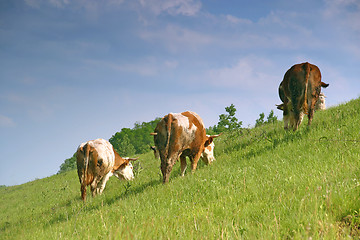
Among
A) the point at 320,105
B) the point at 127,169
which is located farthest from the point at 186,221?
the point at 320,105

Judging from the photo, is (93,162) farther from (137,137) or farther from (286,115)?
(137,137)

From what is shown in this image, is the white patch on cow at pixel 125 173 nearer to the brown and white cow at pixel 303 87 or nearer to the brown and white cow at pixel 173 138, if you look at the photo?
the brown and white cow at pixel 173 138

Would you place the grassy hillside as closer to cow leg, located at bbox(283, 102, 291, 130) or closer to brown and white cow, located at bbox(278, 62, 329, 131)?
brown and white cow, located at bbox(278, 62, 329, 131)

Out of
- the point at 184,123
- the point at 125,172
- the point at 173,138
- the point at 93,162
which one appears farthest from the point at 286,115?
the point at 125,172

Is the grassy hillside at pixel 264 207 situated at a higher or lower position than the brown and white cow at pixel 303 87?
lower

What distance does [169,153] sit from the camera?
7.22 meters

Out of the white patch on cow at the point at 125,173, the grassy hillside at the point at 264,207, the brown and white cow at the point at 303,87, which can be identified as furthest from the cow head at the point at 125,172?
the brown and white cow at the point at 303,87

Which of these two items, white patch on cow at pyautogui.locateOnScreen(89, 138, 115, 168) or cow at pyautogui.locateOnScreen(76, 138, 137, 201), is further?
white patch on cow at pyautogui.locateOnScreen(89, 138, 115, 168)

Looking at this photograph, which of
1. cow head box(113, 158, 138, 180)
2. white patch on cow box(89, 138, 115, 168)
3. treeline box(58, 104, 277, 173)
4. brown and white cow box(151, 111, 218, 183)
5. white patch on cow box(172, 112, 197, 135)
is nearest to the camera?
brown and white cow box(151, 111, 218, 183)

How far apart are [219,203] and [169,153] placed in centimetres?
329

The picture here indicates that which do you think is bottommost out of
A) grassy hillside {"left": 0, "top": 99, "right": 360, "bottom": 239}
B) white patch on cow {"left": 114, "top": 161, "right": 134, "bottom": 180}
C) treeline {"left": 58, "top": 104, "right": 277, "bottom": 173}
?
grassy hillside {"left": 0, "top": 99, "right": 360, "bottom": 239}

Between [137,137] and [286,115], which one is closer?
[286,115]

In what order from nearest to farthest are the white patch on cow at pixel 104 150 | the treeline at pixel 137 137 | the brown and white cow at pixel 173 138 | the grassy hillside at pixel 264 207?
the grassy hillside at pixel 264 207
the brown and white cow at pixel 173 138
the white patch on cow at pixel 104 150
the treeline at pixel 137 137

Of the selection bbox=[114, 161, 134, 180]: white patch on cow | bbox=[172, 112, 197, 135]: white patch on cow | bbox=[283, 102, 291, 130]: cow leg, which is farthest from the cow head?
bbox=[283, 102, 291, 130]: cow leg
